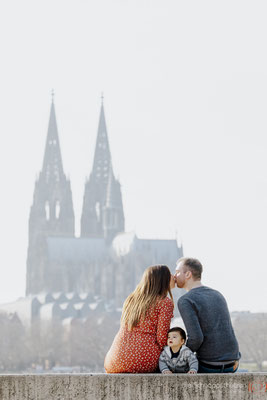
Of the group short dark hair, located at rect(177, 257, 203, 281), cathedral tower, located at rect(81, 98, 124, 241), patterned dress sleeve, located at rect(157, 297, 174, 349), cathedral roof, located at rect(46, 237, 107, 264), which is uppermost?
cathedral tower, located at rect(81, 98, 124, 241)

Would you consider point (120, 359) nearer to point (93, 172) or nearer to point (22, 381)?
point (22, 381)

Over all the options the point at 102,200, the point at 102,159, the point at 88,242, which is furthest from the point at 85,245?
the point at 102,159

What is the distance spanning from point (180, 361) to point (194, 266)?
76 centimetres

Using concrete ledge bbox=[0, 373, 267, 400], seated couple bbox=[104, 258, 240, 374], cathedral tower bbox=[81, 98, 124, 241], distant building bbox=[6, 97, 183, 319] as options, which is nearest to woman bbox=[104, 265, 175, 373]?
seated couple bbox=[104, 258, 240, 374]

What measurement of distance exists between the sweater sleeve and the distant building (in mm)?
109959

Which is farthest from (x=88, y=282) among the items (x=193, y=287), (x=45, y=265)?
(x=193, y=287)

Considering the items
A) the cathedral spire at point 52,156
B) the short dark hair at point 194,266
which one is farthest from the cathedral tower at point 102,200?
the short dark hair at point 194,266

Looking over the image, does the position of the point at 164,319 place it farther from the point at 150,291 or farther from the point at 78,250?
the point at 78,250

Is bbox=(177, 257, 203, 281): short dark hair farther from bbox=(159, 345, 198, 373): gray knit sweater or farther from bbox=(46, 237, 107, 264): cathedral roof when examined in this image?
bbox=(46, 237, 107, 264): cathedral roof

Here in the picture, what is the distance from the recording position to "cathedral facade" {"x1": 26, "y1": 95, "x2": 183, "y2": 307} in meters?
118

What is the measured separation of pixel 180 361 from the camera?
6336 mm

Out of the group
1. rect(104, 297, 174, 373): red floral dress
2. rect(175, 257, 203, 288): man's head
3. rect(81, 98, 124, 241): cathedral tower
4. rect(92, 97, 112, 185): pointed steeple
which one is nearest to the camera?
rect(104, 297, 174, 373): red floral dress

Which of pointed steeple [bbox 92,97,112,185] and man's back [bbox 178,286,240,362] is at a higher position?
pointed steeple [bbox 92,97,112,185]

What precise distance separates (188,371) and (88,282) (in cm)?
12009
